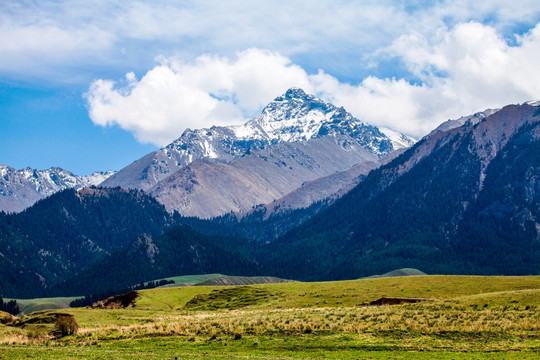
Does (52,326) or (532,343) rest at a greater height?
(52,326)

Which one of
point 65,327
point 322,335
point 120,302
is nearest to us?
Answer: point 322,335

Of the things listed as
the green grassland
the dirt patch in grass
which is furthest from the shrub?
the dirt patch in grass

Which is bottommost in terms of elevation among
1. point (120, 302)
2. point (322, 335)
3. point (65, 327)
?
point (322, 335)

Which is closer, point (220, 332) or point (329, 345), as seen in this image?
point (329, 345)

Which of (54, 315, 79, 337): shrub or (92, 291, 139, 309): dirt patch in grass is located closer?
(54, 315, 79, 337): shrub

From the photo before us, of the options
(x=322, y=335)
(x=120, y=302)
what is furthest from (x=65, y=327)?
(x=120, y=302)

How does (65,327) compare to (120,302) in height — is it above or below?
below

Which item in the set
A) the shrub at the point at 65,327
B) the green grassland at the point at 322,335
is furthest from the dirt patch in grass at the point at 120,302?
the shrub at the point at 65,327

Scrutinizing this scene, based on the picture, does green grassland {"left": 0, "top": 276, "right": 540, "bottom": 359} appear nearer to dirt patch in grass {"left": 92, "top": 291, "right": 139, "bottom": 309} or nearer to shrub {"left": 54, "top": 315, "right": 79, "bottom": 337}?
shrub {"left": 54, "top": 315, "right": 79, "bottom": 337}

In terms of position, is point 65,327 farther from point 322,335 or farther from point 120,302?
point 120,302

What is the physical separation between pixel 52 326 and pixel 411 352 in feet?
140

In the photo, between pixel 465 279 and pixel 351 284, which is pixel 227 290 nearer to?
pixel 351 284

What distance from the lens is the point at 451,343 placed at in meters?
57.1

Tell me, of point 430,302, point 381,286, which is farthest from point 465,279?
point 430,302
